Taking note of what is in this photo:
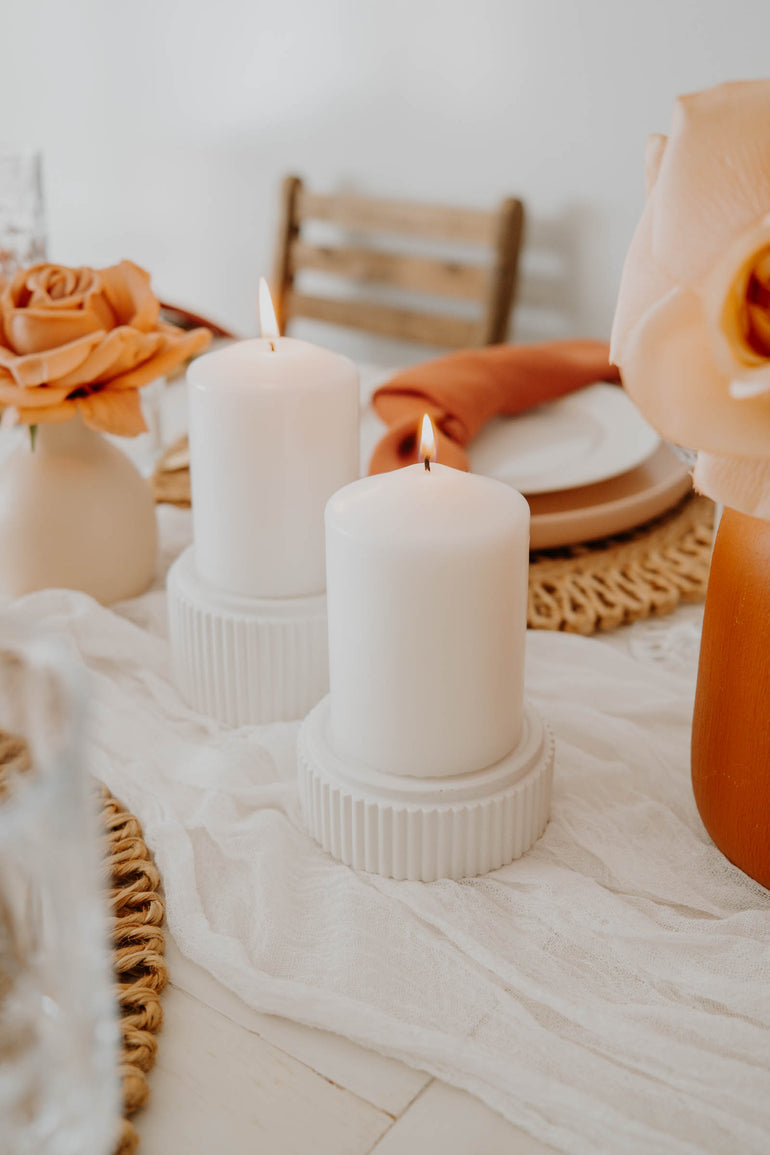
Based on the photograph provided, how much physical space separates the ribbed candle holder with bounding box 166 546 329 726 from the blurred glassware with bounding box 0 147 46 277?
69 cm

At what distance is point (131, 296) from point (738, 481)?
1.33 feet

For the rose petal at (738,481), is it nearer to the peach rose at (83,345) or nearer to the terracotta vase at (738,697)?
the terracotta vase at (738,697)

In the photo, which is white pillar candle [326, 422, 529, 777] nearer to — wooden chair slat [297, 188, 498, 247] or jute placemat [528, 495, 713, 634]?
jute placemat [528, 495, 713, 634]

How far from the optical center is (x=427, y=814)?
461 mm

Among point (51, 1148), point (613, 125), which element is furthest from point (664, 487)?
point (613, 125)

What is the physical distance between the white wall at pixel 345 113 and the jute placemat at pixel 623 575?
2.47 feet

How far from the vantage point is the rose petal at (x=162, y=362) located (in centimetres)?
64

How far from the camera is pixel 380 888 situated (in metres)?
0.47

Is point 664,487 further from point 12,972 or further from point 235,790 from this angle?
point 12,972

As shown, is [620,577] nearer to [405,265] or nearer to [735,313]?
[735,313]

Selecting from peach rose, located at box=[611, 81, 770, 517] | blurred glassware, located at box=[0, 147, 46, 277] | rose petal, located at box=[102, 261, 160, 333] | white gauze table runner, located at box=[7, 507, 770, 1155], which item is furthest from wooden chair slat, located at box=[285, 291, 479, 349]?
peach rose, located at box=[611, 81, 770, 517]

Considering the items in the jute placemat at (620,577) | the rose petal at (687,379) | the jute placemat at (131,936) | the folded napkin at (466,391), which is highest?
the rose petal at (687,379)

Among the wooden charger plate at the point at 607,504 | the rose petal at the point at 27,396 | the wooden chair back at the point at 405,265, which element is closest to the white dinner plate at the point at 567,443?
the wooden charger plate at the point at 607,504

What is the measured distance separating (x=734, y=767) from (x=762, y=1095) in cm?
12
